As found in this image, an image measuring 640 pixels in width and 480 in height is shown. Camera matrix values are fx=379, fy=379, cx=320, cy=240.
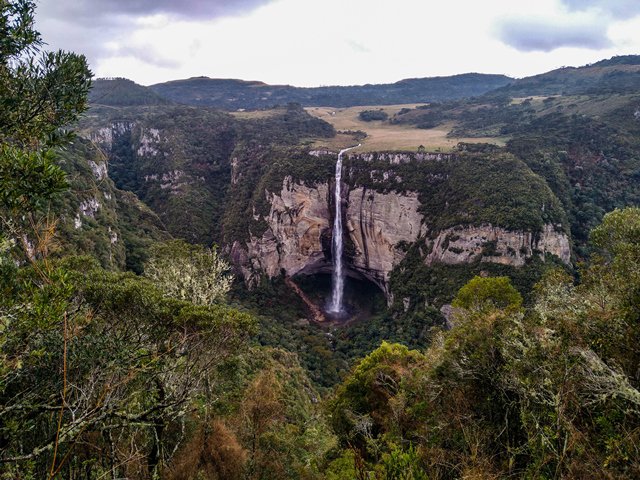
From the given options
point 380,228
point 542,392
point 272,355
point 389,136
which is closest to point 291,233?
point 380,228

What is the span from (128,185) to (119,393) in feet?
270

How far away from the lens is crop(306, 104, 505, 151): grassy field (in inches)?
2579

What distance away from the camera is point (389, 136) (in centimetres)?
8181

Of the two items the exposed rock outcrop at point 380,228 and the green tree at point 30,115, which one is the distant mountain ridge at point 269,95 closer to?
the exposed rock outcrop at point 380,228

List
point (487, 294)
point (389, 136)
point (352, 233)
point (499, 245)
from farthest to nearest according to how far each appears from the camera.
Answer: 1. point (389, 136)
2. point (352, 233)
3. point (499, 245)
4. point (487, 294)

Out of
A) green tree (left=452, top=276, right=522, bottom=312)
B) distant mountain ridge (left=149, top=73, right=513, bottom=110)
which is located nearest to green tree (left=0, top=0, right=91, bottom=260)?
green tree (left=452, top=276, right=522, bottom=312)

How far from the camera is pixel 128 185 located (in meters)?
80.1

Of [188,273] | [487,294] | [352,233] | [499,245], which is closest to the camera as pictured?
[188,273]

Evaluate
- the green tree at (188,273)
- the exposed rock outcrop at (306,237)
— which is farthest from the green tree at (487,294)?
the exposed rock outcrop at (306,237)

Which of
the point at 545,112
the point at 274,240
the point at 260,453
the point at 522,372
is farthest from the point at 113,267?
the point at 545,112

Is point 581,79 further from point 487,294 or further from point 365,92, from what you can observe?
point 487,294

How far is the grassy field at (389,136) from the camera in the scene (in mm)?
65500

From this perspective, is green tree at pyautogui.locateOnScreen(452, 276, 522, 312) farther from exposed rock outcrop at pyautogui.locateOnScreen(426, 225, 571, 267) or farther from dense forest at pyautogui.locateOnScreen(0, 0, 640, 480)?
exposed rock outcrop at pyautogui.locateOnScreen(426, 225, 571, 267)

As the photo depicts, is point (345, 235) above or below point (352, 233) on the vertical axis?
below
